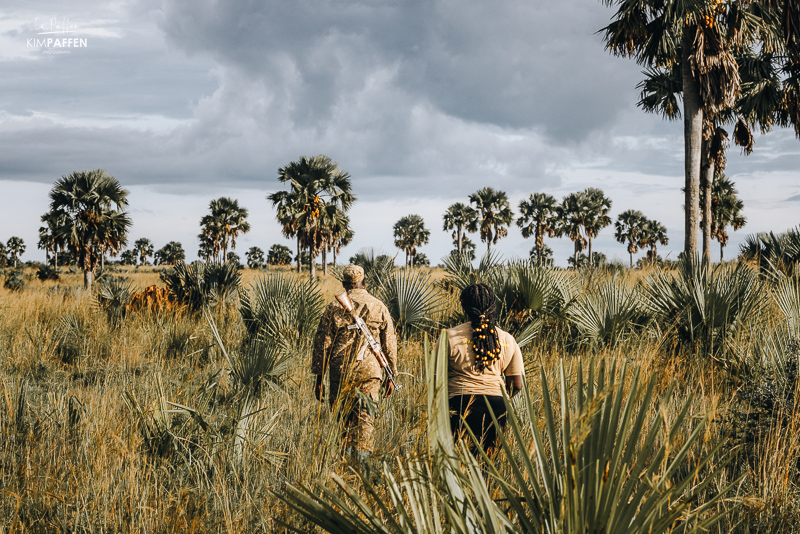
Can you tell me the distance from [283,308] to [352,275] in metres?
3.53

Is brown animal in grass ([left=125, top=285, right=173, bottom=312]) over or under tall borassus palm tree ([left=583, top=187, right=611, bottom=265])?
under

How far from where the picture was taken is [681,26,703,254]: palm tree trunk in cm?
1391

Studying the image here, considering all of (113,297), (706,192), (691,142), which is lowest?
(113,297)

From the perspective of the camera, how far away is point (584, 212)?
54500mm

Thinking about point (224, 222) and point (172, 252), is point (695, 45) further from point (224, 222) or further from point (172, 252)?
point (172, 252)

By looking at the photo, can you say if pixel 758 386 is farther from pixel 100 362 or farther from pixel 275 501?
pixel 100 362

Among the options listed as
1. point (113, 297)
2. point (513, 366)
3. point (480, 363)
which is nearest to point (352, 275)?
point (480, 363)

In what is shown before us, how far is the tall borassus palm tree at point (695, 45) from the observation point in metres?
14.0

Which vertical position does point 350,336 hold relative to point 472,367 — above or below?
above

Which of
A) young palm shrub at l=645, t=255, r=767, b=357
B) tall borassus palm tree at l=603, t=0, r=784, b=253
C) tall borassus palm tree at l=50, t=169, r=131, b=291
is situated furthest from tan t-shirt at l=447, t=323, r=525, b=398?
tall borassus palm tree at l=50, t=169, r=131, b=291

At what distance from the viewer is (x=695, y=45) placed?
559 inches

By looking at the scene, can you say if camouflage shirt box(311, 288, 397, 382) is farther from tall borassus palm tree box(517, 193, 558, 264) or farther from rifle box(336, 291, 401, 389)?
tall borassus palm tree box(517, 193, 558, 264)

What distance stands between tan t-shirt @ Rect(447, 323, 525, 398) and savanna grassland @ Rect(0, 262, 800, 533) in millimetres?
391

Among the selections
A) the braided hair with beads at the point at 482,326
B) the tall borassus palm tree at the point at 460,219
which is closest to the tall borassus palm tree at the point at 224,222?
the tall borassus palm tree at the point at 460,219
